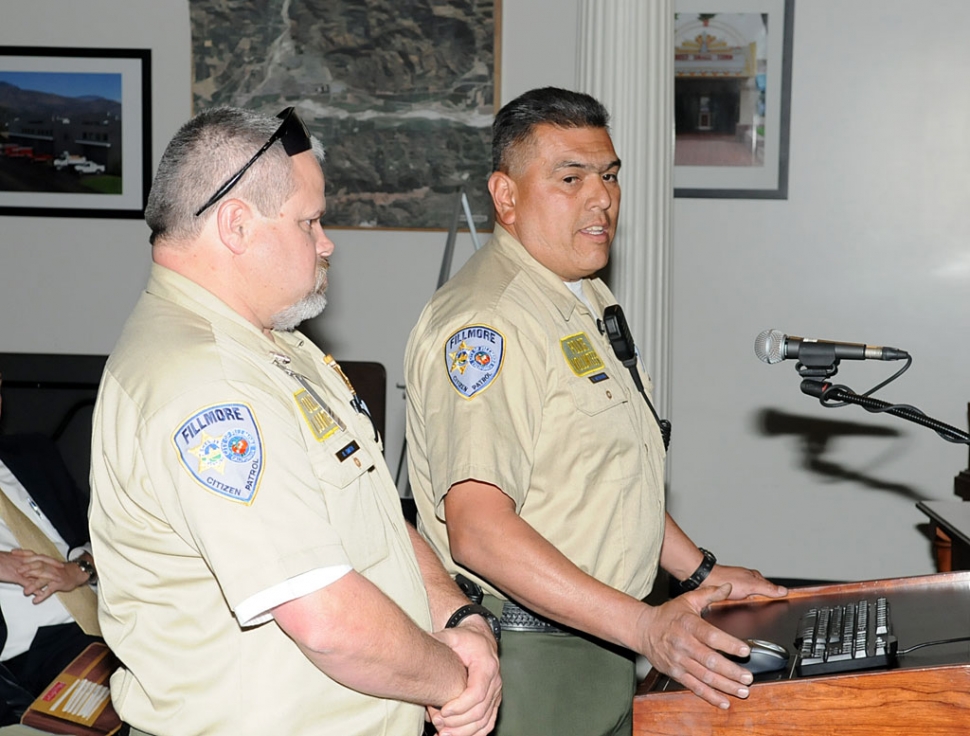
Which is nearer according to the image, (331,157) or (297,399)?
(297,399)

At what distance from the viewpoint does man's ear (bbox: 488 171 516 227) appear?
1928 mm

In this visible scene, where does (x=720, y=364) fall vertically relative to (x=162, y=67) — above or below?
below

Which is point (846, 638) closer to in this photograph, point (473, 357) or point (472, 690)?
point (472, 690)

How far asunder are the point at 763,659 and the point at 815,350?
425 millimetres

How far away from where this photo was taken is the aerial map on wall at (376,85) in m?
4.42

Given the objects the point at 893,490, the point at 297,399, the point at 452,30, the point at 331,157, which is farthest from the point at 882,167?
the point at 297,399

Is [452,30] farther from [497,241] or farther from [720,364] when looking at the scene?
[497,241]

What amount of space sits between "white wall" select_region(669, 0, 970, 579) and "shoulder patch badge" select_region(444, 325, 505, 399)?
2.78 m

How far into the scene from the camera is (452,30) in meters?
4.41

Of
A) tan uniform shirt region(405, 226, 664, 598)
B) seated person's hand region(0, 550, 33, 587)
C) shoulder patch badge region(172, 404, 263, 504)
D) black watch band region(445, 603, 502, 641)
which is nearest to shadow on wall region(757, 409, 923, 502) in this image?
tan uniform shirt region(405, 226, 664, 598)

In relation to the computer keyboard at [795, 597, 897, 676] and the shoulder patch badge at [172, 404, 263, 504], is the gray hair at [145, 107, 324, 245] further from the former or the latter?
the computer keyboard at [795, 597, 897, 676]

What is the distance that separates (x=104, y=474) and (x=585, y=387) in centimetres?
82

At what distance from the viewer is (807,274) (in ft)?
14.3

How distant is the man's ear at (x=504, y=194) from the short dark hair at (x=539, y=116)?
19 mm
